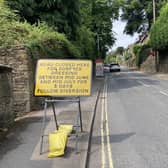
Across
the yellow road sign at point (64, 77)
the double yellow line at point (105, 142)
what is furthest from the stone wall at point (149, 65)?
the yellow road sign at point (64, 77)

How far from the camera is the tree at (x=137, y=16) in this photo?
76312mm

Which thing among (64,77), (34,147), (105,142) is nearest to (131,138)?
(105,142)

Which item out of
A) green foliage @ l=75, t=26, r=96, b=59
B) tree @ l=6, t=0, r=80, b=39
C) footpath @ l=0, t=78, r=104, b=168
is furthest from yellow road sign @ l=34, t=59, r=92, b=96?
green foliage @ l=75, t=26, r=96, b=59

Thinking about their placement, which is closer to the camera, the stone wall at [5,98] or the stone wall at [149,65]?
the stone wall at [5,98]

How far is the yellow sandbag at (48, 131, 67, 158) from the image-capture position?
912 centimetres

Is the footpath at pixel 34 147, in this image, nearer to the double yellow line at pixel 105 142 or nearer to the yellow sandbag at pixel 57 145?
the yellow sandbag at pixel 57 145

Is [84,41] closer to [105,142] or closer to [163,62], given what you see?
[163,62]

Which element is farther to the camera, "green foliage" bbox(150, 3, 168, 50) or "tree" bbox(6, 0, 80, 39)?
"green foliage" bbox(150, 3, 168, 50)

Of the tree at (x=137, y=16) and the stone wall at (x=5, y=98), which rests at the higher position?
the tree at (x=137, y=16)

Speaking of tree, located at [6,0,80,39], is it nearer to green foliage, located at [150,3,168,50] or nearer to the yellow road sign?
the yellow road sign

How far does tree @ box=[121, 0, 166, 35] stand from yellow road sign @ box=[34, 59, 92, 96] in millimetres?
66394

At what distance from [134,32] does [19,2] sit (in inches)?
2260

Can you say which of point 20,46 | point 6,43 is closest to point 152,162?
point 20,46

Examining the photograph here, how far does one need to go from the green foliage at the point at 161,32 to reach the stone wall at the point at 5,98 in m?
36.6
